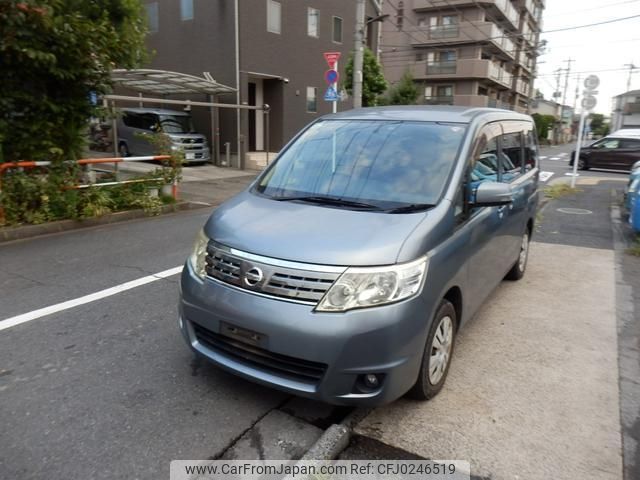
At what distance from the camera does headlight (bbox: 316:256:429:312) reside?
2.47 meters

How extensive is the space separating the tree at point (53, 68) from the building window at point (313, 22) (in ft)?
42.6

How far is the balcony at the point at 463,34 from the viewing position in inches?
1391

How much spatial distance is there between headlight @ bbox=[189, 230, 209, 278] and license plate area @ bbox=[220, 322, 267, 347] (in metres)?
0.39

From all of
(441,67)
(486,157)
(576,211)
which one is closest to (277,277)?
(486,157)

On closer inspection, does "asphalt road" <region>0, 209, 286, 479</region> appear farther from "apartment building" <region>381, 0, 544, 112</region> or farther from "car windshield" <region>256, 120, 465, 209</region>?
"apartment building" <region>381, 0, 544, 112</region>

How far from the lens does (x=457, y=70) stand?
36.7 m

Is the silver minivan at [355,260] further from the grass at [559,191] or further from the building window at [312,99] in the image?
the building window at [312,99]

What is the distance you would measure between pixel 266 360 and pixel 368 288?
0.71 m

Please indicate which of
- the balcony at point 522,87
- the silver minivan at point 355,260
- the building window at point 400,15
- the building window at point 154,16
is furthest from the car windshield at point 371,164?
the balcony at point 522,87

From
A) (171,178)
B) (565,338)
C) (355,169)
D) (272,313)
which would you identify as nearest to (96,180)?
(171,178)

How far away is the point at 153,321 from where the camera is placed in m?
4.05

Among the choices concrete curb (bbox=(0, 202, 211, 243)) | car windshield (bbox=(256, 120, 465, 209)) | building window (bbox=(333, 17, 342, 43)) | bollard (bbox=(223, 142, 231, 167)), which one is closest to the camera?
car windshield (bbox=(256, 120, 465, 209))

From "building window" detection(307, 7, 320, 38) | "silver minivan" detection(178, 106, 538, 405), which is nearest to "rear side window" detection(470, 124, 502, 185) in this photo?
"silver minivan" detection(178, 106, 538, 405)

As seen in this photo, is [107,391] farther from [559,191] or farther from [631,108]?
[631,108]
